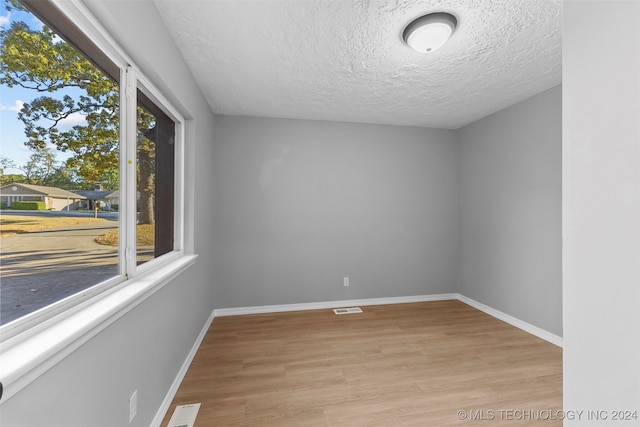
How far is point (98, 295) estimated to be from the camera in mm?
1229

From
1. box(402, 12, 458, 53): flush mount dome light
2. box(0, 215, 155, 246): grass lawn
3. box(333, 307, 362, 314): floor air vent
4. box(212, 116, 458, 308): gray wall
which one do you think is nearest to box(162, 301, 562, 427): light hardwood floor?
box(333, 307, 362, 314): floor air vent

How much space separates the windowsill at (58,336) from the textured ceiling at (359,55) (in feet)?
5.40

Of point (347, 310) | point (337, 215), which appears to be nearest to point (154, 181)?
point (337, 215)

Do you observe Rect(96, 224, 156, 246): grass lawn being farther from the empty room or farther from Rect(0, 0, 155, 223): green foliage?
Rect(0, 0, 155, 223): green foliage

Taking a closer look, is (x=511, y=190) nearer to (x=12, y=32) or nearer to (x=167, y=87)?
(x=167, y=87)

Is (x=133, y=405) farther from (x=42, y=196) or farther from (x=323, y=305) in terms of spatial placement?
(x=323, y=305)

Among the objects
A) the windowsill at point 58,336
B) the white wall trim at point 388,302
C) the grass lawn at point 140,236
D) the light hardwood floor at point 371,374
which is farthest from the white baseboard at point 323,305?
the windowsill at point 58,336

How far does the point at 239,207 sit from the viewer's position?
3.50 meters

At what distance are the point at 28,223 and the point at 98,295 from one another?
1.46 feet

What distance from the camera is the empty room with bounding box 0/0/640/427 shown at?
73 centimetres

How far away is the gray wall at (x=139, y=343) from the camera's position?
0.90 metres

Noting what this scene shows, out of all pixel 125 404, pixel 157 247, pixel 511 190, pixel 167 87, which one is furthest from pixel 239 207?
pixel 511 190

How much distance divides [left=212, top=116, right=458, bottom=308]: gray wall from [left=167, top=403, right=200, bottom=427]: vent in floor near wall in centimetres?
169

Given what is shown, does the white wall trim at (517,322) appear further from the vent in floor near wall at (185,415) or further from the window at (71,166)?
the window at (71,166)
